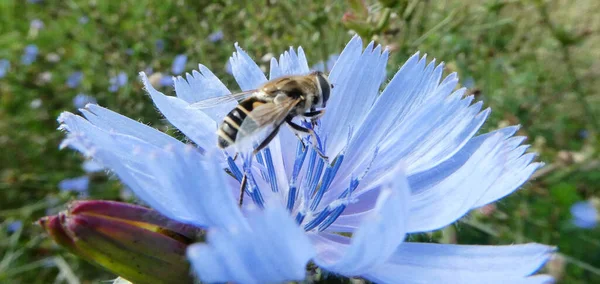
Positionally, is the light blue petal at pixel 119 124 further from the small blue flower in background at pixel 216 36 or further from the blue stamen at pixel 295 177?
the small blue flower in background at pixel 216 36

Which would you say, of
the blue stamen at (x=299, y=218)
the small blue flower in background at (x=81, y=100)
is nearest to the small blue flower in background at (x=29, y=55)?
the small blue flower in background at (x=81, y=100)

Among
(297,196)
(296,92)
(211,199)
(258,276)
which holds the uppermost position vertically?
(296,92)

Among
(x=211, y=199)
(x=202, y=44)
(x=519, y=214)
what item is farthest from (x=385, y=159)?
(x=202, y=44)

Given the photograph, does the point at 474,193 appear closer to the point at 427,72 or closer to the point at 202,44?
the point at 427,72

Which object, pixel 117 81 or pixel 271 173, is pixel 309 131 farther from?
pixel 117 81

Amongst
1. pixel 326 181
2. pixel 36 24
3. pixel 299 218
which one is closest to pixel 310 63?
pixel 326 181

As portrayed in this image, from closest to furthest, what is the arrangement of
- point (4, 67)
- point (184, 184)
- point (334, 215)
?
point (184, 184), point (334, 215), point (4, 67)
